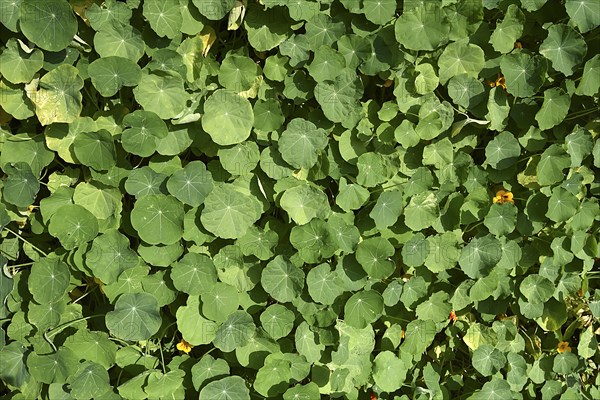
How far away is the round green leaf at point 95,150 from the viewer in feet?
7.64

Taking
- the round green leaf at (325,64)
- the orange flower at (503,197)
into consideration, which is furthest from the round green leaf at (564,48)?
the round green leaf at (325,64)

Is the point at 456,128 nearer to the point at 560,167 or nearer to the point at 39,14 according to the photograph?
the point at 560,167

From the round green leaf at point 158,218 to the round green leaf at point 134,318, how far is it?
0.81 ft

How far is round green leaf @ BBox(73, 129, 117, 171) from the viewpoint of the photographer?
7.64 ft

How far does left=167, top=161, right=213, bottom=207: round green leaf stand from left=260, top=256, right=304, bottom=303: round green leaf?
0.39 metres

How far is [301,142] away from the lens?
8.06 feet

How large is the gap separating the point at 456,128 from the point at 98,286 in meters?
1.61

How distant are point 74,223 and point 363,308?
1197 mm

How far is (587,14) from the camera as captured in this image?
246 cm

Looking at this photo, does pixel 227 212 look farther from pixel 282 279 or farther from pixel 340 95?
pixel 340 95

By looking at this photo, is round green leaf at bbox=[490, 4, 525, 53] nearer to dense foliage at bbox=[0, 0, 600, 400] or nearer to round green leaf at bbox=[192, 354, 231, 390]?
dense foliage at bbox=[0, 0, 600, 400]

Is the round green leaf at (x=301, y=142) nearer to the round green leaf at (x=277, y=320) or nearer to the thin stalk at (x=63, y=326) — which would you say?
the round green leaf at (x=277, y=320)

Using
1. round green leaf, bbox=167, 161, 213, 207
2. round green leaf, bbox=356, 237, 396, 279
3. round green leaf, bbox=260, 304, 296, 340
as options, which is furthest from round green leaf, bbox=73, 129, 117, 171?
round green leaf, bbox=356, 237, 396, 279

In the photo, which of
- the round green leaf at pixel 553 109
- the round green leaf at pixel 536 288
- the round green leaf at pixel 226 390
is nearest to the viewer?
the round green leaf at pixel 226 390
